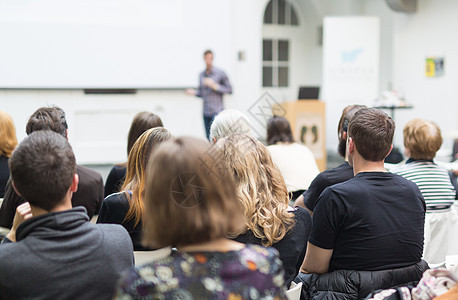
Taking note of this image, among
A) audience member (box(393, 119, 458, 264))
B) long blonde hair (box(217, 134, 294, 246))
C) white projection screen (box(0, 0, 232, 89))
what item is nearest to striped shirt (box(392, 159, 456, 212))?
audience member (box(393, 119, 458, 264))

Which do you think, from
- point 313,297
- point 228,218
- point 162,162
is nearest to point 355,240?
point 313,297

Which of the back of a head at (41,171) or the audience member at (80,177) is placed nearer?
the back of a head at (41,171)

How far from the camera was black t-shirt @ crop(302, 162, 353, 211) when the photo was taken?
2521mm

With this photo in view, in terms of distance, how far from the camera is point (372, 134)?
2014mm

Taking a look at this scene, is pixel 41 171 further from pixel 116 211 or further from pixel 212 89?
pixel 212 89

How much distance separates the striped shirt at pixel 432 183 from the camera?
264 centimetres

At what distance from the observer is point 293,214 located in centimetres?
179

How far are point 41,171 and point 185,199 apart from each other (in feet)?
1.68

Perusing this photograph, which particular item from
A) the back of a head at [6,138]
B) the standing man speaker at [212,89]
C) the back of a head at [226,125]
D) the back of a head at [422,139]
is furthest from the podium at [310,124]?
the back of a head at [6,138]

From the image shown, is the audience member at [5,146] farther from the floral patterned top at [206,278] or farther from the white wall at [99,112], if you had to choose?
the white wall at [99,112]

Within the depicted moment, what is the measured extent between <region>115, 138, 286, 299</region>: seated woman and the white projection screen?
660cm

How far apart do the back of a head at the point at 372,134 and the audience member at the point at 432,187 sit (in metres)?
0.76

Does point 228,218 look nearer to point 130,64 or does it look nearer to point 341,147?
point 341,147

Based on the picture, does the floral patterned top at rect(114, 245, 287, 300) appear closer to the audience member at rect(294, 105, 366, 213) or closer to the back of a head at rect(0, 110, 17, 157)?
the audience member at rect(294, 105, 366, 213)
